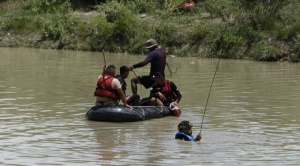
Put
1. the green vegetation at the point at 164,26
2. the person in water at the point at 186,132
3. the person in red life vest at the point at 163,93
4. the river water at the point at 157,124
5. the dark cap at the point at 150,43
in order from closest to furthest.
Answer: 1. the river water at the point at 157,124
2. the person in water at the point at 186,132
3. the person in red life vest at the point at 163,93
4. the dark cap at the point at 150,43
5. the green vegetation at the point at 164,26

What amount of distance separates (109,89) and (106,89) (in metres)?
0.06

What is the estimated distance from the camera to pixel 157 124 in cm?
1473

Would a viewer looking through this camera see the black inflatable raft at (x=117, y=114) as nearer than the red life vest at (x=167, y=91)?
Yes

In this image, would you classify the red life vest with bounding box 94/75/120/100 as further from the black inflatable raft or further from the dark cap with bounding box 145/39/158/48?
the dark cap with bounding box 145/39/158/48

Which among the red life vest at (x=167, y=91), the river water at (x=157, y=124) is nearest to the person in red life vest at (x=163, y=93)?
the red life vest at (x=167, y=91)

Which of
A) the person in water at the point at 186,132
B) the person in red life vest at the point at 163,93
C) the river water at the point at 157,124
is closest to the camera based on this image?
the river water at the point at 157,124

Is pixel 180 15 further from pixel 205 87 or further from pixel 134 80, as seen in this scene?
pixel 134 80

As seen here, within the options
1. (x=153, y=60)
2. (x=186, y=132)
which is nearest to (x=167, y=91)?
(x=153, y=60)

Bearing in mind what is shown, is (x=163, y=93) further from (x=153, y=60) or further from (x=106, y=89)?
(x=106, y=89)

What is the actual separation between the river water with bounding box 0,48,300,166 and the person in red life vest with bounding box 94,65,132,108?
46 centimetres

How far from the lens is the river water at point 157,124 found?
11.4 m

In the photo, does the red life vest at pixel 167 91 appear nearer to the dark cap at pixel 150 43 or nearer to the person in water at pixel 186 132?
the dark cap at pixel 150 43

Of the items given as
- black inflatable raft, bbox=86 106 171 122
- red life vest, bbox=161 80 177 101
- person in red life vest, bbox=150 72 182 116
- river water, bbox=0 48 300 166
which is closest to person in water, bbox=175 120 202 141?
river water, bbox=0 48 300 166

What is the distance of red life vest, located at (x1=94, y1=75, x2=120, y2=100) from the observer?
47.7 feet
